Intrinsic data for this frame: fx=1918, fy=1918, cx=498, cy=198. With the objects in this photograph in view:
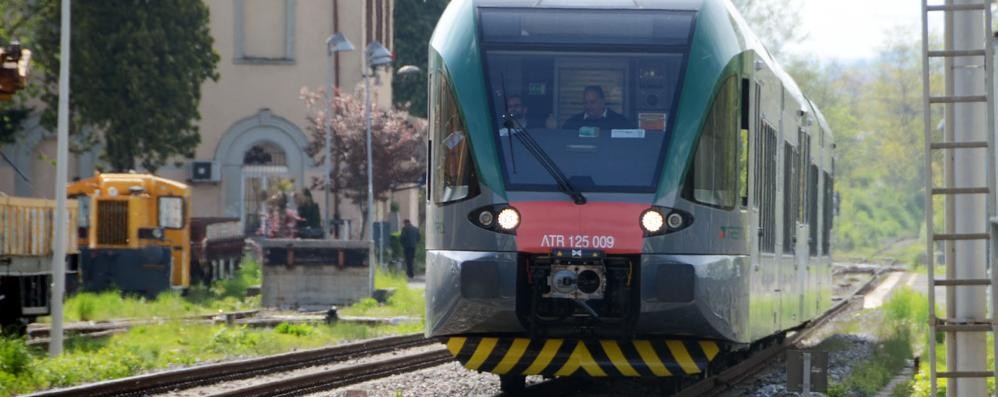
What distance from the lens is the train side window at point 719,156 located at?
13.2 meters

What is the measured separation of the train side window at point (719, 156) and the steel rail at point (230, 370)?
18.8 ft

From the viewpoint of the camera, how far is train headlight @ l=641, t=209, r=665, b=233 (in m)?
13.0

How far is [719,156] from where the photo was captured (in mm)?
13328

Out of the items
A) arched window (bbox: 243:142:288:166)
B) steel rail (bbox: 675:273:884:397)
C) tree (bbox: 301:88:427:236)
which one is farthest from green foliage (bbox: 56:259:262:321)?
arched window (bbox: 243:142:288:166)

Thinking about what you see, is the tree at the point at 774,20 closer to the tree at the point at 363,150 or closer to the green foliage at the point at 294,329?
the tree at the point at 363,150

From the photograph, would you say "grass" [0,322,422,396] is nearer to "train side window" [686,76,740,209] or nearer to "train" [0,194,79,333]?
"train" [0,194,79,333]

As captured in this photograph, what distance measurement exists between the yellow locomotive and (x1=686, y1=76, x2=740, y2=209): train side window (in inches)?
898

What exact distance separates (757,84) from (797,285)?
4.62 m

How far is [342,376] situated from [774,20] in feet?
156

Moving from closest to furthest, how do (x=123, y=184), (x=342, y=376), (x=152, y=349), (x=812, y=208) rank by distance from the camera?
1. (x=342, y=376)
2. (x=812, y=208)
3. (x=152, y=349)
4. (x=123, y=184)

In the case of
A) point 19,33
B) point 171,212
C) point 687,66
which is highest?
point 19,33

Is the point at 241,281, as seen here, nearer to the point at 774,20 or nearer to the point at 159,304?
the point at 159,304

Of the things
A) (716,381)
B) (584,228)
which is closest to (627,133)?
(584,228)

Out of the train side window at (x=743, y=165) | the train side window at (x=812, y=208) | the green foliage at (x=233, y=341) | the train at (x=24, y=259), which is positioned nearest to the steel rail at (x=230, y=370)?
the green foliage at (x=233, y=341)
